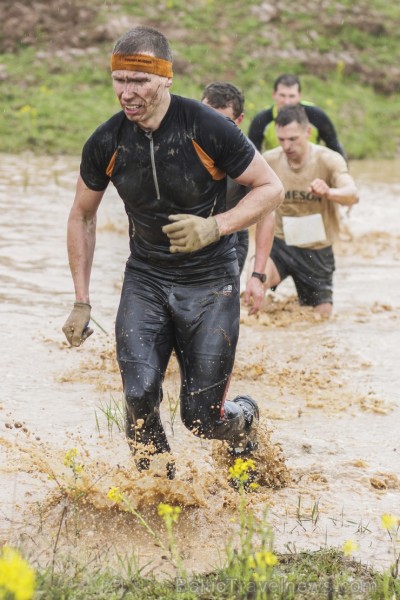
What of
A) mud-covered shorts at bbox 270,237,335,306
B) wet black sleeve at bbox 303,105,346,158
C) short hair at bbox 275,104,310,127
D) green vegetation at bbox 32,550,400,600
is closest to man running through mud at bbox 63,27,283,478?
green vegetation at bbox 32,550,400,600

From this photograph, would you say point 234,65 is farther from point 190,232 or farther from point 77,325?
point 190,232

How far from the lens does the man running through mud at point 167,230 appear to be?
428cm

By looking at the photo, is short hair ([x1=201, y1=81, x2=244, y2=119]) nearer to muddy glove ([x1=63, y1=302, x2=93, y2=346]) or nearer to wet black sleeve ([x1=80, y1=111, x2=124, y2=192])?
wet black sleeve ([x1=80, y1=111, x2=124, y2=192])

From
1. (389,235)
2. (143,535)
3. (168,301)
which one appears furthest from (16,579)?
(389,235)

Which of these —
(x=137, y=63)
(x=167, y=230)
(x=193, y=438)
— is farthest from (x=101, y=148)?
(x=193, y=438)

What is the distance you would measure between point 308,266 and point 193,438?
342 centimetres

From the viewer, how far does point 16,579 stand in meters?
2.25

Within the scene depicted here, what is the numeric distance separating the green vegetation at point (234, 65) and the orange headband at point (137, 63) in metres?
14.1

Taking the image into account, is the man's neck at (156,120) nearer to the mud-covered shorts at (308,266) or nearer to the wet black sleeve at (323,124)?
the mud-covered shorts at (308,266)

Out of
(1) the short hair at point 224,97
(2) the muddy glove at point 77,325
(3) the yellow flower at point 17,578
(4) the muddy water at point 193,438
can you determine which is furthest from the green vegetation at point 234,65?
(3) the yellow flower at point 17,578

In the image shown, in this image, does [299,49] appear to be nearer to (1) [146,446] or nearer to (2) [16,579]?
(1) [146,446]

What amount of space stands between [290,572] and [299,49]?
2196cm

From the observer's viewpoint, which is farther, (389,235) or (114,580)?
(389,235)

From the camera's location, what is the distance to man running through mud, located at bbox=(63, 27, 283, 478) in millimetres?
4281
